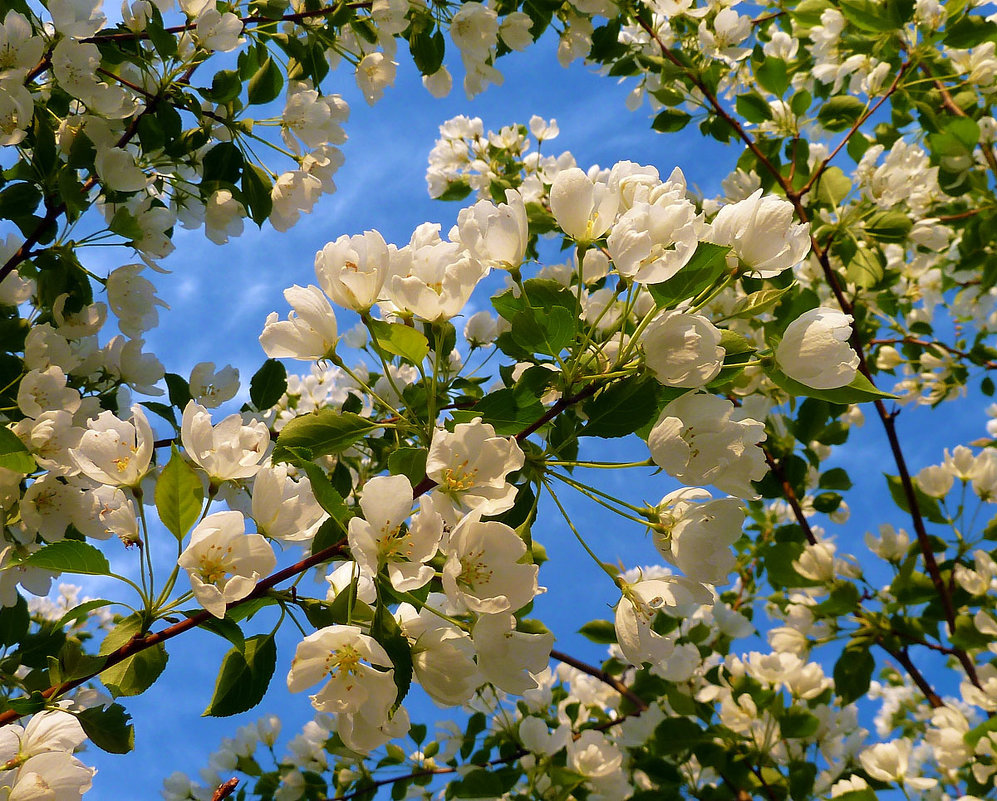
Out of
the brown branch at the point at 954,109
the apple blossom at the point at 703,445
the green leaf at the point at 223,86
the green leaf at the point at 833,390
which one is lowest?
the apple blossom at the point at 703,445

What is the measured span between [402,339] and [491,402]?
17cm

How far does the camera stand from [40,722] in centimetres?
114

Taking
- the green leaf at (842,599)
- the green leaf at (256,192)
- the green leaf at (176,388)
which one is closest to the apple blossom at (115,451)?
the green leaf at (176,388)

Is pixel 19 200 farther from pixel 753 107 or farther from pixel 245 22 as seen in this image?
pixel 753 107

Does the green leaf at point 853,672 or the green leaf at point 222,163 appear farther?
the green leaf at point 853,672

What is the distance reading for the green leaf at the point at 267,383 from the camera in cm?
212

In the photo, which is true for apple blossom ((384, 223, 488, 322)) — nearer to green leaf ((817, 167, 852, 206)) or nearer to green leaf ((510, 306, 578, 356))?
green leaf ((510, 306, 578, 356))

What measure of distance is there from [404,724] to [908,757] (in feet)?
8.83

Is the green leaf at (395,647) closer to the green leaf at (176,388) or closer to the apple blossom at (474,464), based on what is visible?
the apple blossom at (474,464)

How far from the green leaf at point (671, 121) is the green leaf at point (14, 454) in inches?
108

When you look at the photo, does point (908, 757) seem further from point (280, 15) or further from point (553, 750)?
point (280, 15)

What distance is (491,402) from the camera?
46.8 inches

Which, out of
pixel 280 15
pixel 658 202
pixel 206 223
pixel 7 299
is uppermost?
pixel 280 15

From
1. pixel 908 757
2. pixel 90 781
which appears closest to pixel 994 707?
Answer: pixel 908 757
